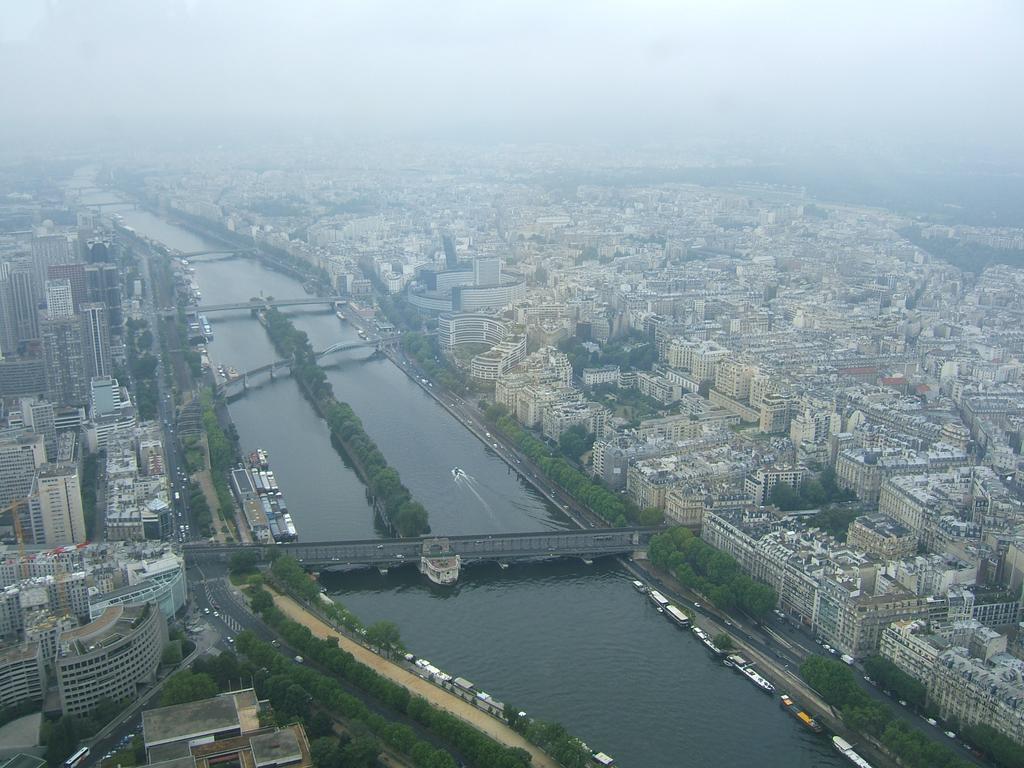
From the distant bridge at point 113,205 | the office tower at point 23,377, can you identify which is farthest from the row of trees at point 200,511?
the distant bridge at point 113,205

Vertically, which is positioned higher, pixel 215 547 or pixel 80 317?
pixel 80 317

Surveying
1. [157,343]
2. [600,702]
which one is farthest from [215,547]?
[157,343]

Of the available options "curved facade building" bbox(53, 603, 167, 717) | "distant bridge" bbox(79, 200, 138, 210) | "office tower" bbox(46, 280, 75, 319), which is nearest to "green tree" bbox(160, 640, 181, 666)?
"curved facade building" bbox(53, 603, 167, 717)

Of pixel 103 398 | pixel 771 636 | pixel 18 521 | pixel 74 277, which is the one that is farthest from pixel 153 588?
pixel 74 277

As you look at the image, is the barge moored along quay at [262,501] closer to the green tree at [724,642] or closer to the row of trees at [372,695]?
the row of trees at [372,695]

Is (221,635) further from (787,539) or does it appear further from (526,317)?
(526,317)

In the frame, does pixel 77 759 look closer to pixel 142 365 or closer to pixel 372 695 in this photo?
pixel 372 695
